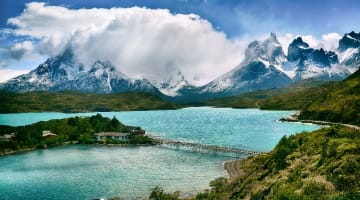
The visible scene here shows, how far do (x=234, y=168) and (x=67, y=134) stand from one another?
285ft

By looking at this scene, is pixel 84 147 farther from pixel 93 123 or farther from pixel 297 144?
pixel 297 144

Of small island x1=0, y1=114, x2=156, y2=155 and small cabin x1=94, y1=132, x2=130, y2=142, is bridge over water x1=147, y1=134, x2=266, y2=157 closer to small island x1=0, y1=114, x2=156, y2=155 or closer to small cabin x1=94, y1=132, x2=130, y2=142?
small island x1=0, y1=114, x2=156, y2=155

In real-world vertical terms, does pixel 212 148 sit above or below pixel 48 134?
below

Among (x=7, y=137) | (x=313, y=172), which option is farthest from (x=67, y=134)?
(x=313, y=172)

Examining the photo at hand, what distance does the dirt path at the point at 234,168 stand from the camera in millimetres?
76812

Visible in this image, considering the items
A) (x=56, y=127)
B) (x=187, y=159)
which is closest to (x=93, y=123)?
(x=56, y=127)

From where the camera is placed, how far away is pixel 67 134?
148 m

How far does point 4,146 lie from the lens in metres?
122

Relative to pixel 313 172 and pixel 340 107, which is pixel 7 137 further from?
pixel 340 107

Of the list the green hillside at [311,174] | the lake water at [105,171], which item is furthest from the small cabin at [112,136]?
the green hillside at [311,174]

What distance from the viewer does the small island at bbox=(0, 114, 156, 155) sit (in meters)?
129

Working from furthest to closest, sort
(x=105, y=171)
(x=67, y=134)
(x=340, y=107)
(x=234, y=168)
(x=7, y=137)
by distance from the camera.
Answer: (x=340, y=107), (x=67, y=134), (x=7, y=137), (x=105, y=171), (x=234, y=168)

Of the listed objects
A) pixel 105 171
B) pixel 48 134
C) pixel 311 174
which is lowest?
pixel 105 171

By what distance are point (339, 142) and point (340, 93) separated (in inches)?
5568
